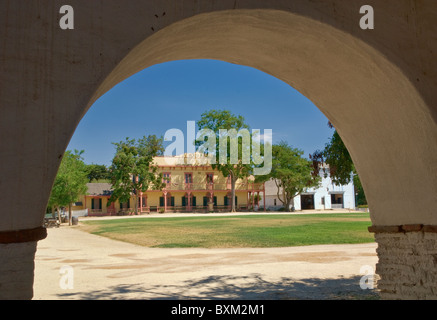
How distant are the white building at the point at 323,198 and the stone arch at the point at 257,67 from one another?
61.9m

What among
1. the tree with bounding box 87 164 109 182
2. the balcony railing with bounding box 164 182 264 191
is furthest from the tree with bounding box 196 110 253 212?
the tree with bounding box 87 164 109 182

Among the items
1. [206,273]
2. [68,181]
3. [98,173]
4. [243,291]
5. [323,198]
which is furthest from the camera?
[98,173]

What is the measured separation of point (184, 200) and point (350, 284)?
162 feet

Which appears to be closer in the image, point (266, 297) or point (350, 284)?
point (266, 297)

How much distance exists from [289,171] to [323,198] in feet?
45.4

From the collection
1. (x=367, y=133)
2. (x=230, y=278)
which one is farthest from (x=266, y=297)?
Result: (x=367, y=133)

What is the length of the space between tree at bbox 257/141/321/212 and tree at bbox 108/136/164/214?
1577cm

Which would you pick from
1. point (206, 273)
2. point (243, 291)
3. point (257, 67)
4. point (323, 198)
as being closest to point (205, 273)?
point (206, 273)

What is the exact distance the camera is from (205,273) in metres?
10.4

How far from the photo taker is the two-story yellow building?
56.5 m

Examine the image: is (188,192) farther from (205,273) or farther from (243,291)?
(243,291)

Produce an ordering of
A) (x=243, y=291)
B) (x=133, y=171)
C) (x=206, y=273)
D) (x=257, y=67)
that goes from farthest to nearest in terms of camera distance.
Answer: (x=133, y=171), (x=206, y=273), (x=243, y=291), (x=257, y=67)

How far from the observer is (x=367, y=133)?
4.80 meters
